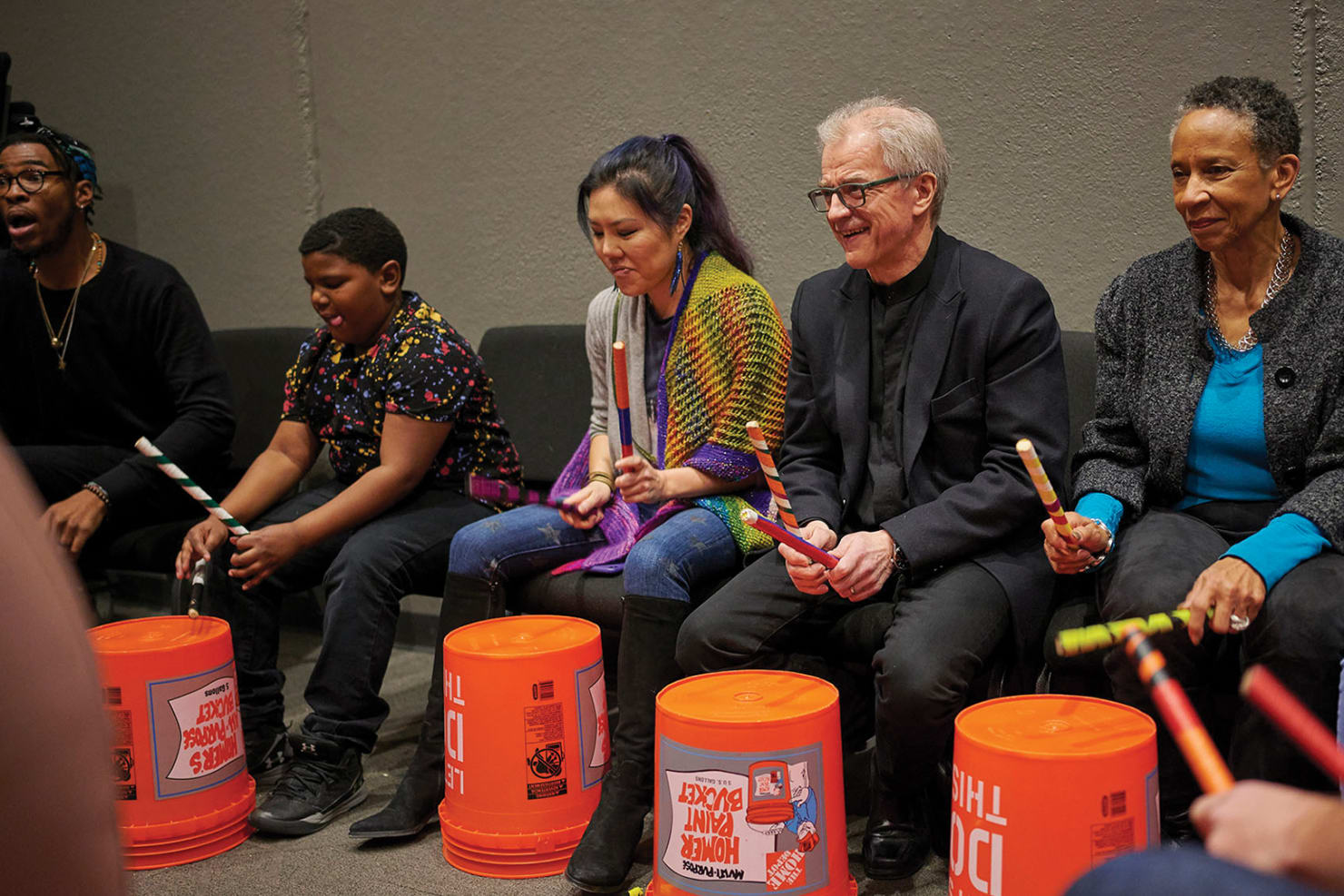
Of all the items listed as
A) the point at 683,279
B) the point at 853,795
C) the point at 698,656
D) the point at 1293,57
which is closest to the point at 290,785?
the point at 698,656

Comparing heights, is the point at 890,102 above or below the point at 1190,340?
above

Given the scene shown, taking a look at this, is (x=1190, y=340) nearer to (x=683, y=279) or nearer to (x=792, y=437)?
(x=792, y=437)

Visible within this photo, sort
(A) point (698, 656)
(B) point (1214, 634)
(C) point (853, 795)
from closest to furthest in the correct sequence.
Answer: (B) point (1214, 634), (A) point (698, 656), (C) point (853, 795)

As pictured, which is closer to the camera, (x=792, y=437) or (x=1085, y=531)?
(x=1085, y=531)

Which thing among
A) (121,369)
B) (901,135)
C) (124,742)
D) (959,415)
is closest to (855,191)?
(901,135)

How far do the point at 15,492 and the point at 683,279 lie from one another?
2.04m

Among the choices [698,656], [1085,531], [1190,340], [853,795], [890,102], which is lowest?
[853,795]

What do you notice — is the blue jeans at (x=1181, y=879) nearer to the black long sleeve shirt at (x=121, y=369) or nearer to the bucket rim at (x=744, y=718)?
the bucket rim at (x=744, y=718)

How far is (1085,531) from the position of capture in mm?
1908

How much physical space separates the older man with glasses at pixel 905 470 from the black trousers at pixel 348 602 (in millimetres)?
712

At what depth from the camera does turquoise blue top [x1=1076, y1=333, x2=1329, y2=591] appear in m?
1.98

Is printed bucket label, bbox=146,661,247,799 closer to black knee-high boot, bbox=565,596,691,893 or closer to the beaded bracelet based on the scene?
black knee-high boot, bbox=565,596,691,893

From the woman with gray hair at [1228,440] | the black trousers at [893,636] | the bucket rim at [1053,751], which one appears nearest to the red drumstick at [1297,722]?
the bucket rim at [1053,751]

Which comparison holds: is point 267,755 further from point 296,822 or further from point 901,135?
point 901,135
